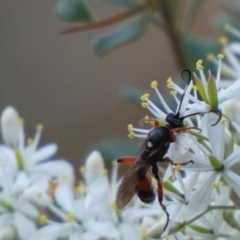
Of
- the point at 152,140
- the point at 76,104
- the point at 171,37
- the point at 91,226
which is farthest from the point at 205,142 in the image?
the point at 76,104

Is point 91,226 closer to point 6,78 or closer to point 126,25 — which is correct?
point 126,25

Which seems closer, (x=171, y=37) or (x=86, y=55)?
(x=171, y=37)

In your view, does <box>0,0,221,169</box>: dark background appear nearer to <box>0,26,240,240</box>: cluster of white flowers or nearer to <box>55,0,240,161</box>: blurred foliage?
<box>55,0,240,161</box>: blurred foliage

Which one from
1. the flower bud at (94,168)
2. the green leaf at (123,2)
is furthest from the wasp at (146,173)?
the green leaf at (123,2)

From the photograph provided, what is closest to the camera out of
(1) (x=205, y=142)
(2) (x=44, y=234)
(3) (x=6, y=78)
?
(1) (x=205, y=142)

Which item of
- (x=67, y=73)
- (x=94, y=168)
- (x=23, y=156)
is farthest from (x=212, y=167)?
(x=67, y=73)

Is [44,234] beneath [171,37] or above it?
beneath

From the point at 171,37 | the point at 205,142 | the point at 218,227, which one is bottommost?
the point at 218,227
